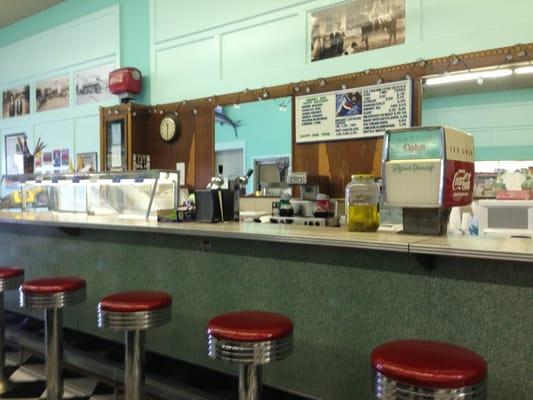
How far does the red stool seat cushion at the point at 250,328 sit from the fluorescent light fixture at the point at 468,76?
2.65 meters

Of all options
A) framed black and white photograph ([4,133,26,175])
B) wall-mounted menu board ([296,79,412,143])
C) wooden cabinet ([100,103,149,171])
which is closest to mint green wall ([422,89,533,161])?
wall-mounted menu board ([296,79,412,143])

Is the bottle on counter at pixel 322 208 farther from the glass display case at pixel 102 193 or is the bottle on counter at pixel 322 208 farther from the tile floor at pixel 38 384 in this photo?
the tile floor at pixel 38 384

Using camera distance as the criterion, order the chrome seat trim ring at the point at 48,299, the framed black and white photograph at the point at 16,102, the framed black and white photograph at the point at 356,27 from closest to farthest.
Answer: the chrome seat trim ring at the point at 48,299 < the framed black and white photograph at the point at 356,27 < the framed black and white photograph at the point at 16,102

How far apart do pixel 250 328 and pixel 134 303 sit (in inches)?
25.7

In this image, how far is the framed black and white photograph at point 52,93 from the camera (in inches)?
259

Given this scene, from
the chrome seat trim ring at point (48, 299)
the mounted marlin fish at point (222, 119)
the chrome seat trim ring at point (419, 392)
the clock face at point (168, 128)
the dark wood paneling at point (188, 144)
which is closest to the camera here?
the chrome seat trim ring at point (419, 392)

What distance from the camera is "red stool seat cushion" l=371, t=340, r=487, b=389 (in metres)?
1.26

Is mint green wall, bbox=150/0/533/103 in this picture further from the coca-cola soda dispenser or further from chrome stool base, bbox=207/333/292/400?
chrome stool base, bbox=207/333/292/400

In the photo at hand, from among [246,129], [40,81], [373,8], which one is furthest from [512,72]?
[40,81]

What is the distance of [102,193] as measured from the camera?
3.56 m

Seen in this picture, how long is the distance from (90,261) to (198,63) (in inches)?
108

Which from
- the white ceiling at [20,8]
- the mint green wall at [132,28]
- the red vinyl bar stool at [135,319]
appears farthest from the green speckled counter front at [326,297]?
the white ceiling at [20,8]

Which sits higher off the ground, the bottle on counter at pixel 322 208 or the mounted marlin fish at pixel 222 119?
the mounted marlin fish at pixel 222 119

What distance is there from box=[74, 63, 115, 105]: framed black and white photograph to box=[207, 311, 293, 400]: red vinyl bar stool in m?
4.91
